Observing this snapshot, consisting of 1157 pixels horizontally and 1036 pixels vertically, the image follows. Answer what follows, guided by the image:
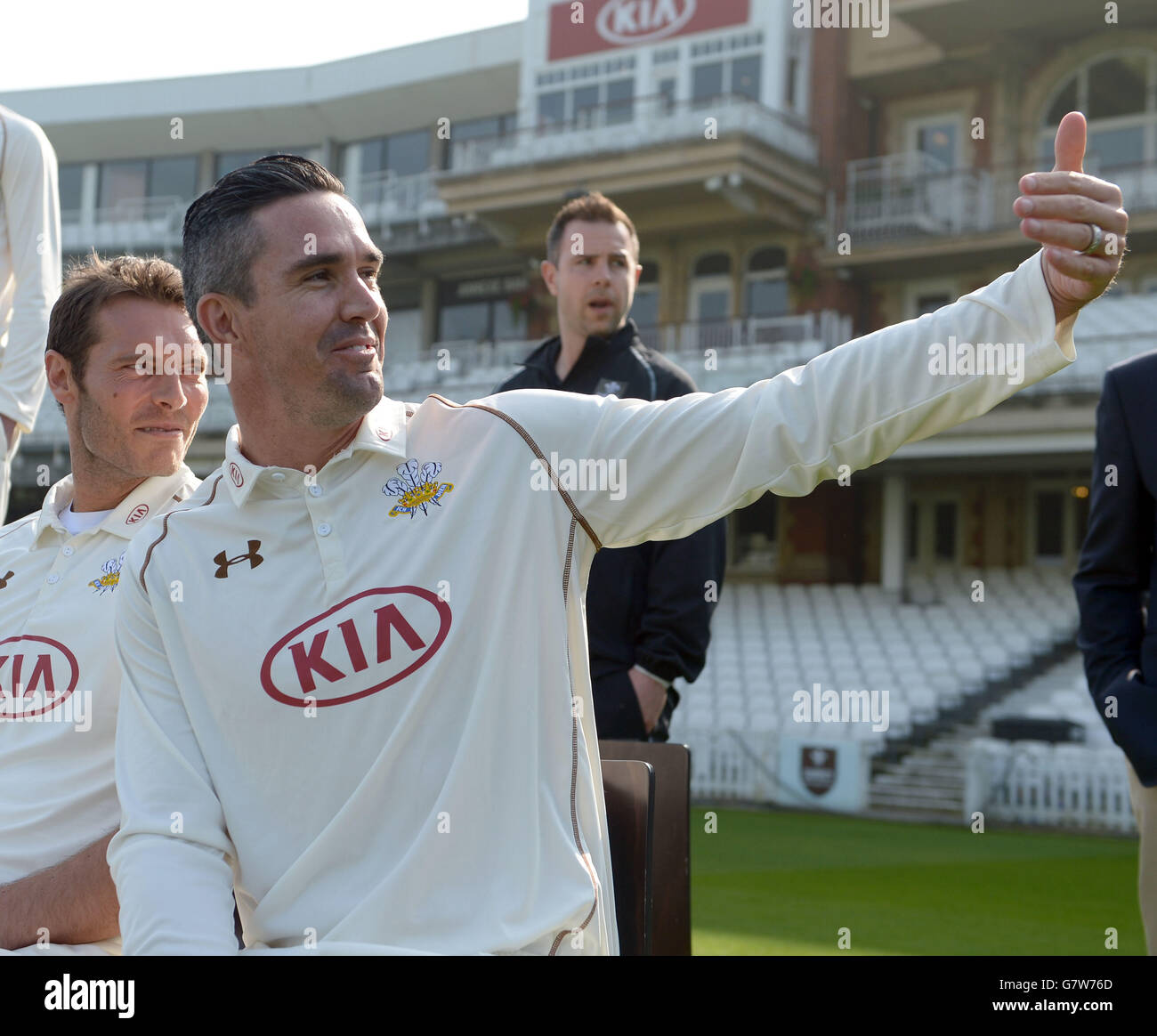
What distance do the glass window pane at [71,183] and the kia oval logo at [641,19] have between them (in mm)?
14988

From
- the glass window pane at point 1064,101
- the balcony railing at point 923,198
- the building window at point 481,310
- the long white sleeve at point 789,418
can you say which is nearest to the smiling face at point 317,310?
the long white sleeve at point 789,418

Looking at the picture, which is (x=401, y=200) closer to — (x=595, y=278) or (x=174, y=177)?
(x=174, y=177)

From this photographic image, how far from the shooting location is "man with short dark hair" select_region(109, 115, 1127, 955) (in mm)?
1813

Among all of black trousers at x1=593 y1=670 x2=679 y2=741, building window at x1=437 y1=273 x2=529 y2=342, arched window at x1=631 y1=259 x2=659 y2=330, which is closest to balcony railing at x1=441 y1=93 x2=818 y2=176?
arched window at x1=631 y1=259 x2=659 y2=330

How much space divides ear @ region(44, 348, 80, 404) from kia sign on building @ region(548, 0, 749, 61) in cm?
2194

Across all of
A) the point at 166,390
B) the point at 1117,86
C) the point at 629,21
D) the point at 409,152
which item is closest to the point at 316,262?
the point at 166,390

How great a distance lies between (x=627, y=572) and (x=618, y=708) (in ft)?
1.29

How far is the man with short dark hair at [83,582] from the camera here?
2184 mm

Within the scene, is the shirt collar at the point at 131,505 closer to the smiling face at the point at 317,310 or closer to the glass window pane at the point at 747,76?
the smiling face at the point at 317,310

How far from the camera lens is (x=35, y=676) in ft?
8.00
